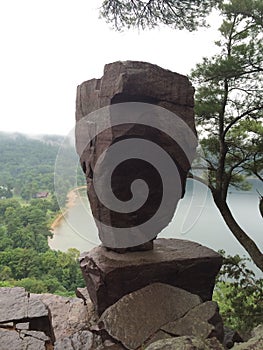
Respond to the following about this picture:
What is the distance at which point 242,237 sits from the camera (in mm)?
4918

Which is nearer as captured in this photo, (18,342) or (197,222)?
(18,342)

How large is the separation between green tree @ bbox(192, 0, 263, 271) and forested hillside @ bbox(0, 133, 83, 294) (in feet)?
10.5

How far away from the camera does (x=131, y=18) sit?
3719 millimetres

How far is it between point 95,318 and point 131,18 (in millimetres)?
3500

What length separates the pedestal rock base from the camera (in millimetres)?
3447

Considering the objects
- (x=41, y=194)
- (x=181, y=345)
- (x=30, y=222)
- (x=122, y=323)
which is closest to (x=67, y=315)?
(x=122, y=323)

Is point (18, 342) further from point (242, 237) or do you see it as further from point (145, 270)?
point (242, 237)

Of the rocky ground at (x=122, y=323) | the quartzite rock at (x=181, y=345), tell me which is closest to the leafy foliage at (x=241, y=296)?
the rocky ground at (x=122, y=323)

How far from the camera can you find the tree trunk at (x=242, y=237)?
471 cm

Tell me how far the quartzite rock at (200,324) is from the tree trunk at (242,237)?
1.73 meters

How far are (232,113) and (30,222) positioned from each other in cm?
654

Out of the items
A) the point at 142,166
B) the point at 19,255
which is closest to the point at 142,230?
the point at 142,166

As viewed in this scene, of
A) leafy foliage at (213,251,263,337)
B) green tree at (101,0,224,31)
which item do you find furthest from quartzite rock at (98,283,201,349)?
green tree at (101,0,224,31)

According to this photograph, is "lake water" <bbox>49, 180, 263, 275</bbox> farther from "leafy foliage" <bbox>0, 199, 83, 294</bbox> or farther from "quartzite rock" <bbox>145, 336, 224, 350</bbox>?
"quartzite rock" <bbox>145, 336, 224, 350</bbox>
